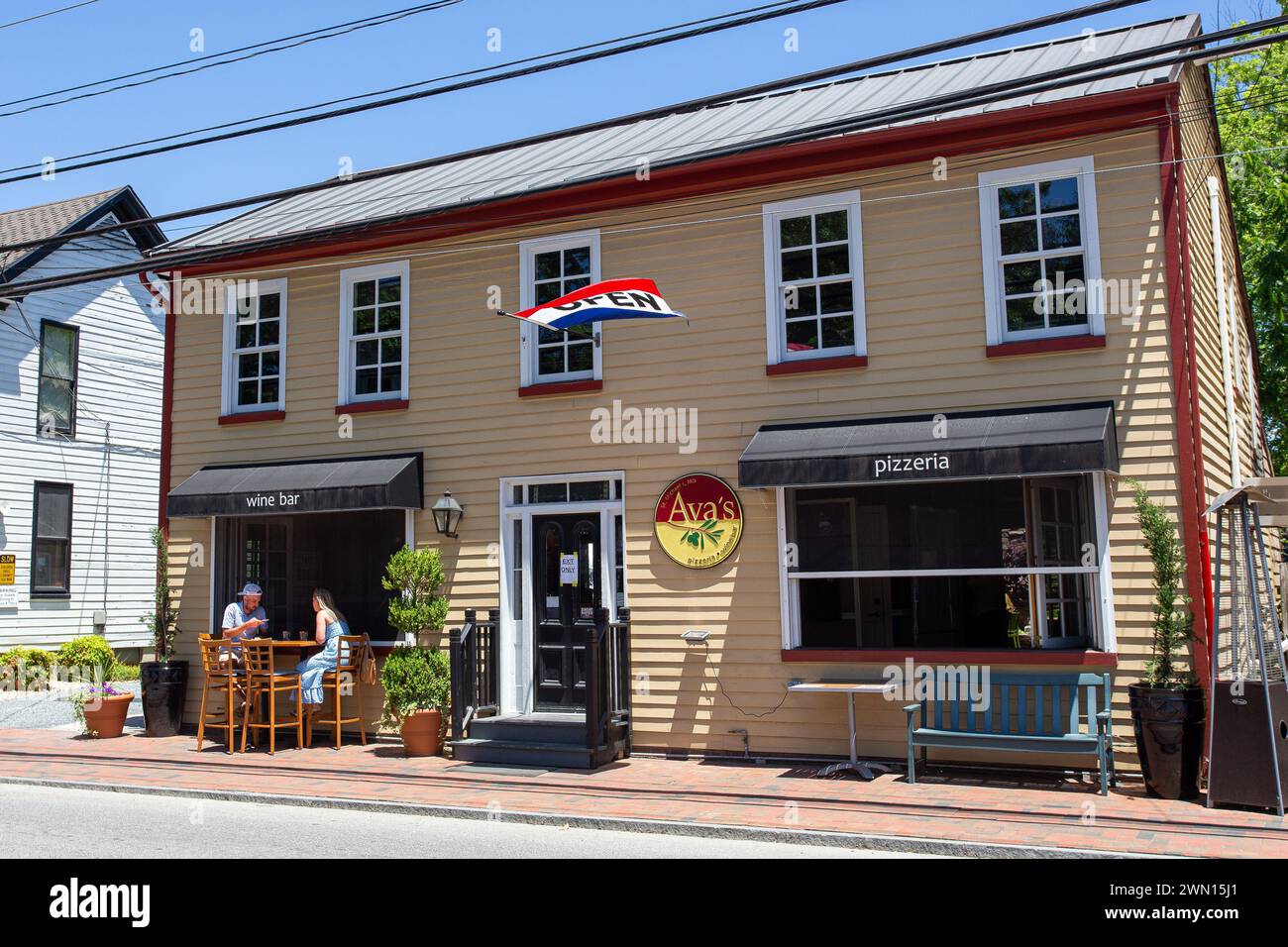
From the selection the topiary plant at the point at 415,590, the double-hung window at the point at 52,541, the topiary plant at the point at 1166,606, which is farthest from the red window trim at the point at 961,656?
the double-hung window at the point at 52,541

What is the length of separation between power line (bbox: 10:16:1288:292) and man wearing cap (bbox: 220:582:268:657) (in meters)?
3.72

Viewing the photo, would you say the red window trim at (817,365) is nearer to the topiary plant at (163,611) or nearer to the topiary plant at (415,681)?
the topiary plant at (415,681)

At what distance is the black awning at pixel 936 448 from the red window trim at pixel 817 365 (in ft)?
1.76

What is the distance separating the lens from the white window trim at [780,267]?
10.9 m

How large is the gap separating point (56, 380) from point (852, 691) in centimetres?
1650

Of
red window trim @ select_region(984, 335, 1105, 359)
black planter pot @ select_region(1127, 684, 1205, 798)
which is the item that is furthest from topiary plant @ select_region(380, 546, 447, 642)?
black planter pot @ select_region(1127, 684, 1205, 798)

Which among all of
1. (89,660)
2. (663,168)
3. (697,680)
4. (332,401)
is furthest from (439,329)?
(89,660)

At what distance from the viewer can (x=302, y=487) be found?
12.8 m

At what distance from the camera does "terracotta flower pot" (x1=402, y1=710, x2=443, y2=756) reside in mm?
11828

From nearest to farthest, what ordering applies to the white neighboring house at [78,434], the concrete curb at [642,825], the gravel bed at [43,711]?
the concrete curb at [642,825]
the gravel bed at [43,711]
the white neighboring house at [78,434]

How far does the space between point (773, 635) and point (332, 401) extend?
598 cm

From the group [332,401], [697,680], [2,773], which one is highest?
[332,401]

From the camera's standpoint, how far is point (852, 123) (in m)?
9.22

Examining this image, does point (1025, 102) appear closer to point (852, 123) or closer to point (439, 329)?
point (852, 123)
